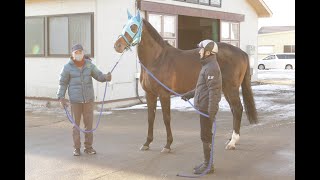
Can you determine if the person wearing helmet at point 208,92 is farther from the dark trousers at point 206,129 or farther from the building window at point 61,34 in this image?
the building window at point 61,34

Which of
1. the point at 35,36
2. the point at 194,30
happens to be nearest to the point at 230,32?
the point at 194,30

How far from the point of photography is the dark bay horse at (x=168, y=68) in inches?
294

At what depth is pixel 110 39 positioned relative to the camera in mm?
13406

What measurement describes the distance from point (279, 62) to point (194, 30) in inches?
886

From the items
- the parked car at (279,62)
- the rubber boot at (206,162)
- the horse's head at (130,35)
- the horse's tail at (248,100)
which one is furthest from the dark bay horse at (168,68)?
the parked car at (279,62)

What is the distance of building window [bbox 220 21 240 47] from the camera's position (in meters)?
19.7

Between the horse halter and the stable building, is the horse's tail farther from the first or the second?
the stable building

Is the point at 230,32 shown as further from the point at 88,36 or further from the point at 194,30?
the point at 88,36

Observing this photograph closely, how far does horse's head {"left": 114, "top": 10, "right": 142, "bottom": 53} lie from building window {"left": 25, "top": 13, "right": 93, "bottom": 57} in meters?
5.90
